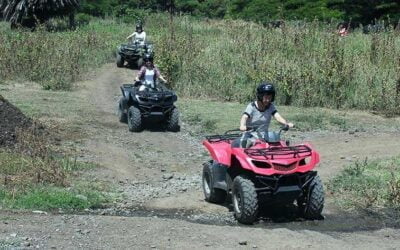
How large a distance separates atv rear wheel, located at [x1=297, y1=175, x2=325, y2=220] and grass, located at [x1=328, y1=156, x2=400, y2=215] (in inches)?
37.9

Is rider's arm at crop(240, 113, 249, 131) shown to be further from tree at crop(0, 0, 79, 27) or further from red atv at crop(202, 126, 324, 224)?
tree at crop(0, 0, 79, 27)

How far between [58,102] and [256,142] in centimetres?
1039

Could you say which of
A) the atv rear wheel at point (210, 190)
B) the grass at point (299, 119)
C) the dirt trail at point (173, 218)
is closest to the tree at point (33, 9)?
the grass at point (299, 119)

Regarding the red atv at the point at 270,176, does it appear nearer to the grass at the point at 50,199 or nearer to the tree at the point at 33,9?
the grass at the point at 50,199

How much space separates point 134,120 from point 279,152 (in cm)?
679

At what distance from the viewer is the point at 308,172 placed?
26.6 feet

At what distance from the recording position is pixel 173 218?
846cm

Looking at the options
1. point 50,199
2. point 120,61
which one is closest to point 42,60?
point 120,61

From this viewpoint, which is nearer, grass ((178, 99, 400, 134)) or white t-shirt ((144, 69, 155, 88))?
grass ((178, 99, 400, 134))

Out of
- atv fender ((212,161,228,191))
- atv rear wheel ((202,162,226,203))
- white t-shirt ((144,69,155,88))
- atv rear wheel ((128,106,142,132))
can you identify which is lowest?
atv rear wheel ((128,106,142,132))

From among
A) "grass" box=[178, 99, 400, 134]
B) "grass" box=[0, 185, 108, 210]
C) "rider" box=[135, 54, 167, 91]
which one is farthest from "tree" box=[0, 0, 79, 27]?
"grass" box=[0, 185, 108, 210]

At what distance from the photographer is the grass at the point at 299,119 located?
14742 mm

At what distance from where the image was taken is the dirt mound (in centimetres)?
1142

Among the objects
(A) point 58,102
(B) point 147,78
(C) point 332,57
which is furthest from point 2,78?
(C) point 332,57
